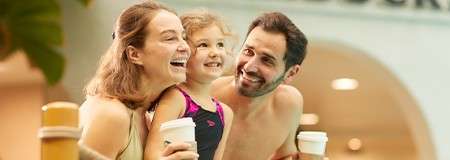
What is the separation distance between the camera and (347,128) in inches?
448

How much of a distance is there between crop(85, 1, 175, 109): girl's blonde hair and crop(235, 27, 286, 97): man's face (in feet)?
1.54

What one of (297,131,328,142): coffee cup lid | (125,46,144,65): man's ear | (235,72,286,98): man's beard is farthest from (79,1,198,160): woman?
(235,72,286,98): man's beard

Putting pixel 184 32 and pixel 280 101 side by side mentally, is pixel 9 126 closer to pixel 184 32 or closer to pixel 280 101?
pixel 280 101

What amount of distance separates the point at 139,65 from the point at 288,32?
563 millimetres

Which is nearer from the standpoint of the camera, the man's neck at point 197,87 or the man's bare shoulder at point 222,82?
the man's neck at point 197,87

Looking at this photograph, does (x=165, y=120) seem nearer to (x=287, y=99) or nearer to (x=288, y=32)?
(x=288, y=32)

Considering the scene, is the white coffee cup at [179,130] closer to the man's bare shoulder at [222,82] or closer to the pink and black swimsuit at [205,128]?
the pink and black swimsuit at [205,128]

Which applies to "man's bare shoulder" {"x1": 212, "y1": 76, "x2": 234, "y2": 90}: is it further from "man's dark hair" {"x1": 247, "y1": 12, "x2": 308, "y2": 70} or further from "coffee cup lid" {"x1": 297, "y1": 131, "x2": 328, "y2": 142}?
"coffee cup lid" {"x1": 297, "y1": 131, "x2": 328, "y2": 142}

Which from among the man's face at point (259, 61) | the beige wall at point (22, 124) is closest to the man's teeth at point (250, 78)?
the man's face at point (259, 61)

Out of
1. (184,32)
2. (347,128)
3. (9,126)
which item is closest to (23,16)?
(184,32)

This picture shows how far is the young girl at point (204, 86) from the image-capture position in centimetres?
→ 185

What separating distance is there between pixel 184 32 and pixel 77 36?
159 inches

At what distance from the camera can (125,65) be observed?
5.78 ft

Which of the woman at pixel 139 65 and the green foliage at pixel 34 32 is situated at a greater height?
the green foliage at pixel 34 32
